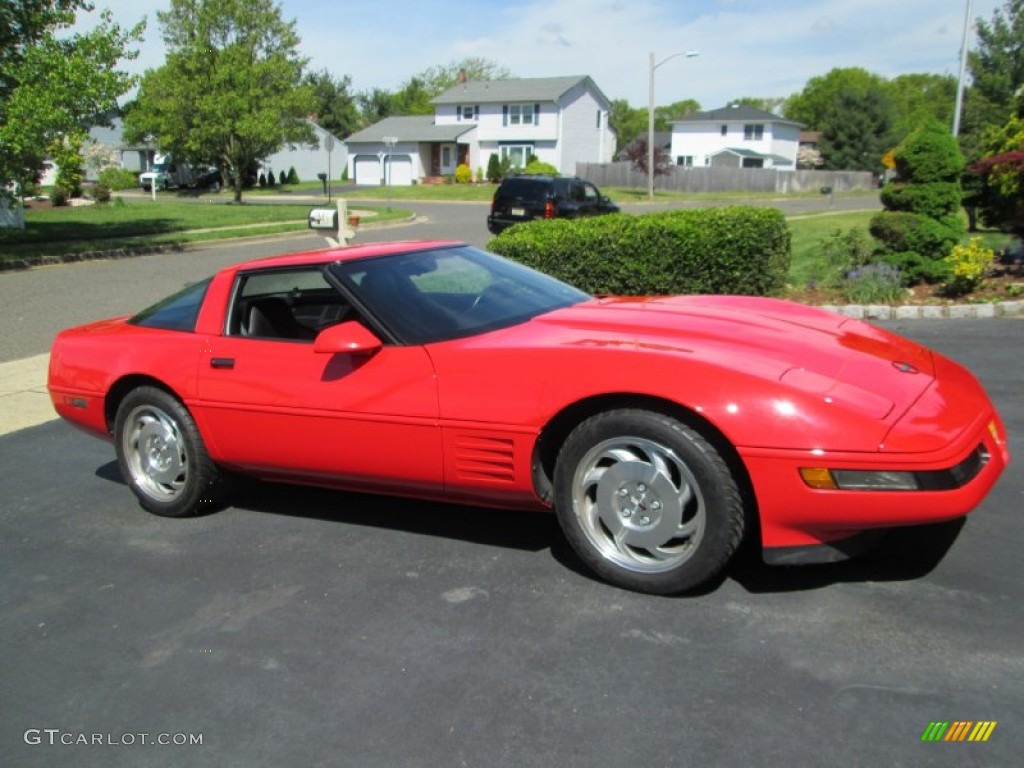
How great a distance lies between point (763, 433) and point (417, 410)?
150cm

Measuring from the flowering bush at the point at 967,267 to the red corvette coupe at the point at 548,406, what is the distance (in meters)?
6.66

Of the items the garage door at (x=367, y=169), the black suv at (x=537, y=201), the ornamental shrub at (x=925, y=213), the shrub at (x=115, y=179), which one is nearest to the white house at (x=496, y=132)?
the garage door at (x=367, y=169)

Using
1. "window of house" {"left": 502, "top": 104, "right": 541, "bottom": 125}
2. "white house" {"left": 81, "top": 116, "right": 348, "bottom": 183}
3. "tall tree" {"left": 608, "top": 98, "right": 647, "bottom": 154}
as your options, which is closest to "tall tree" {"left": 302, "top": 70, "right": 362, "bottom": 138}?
"white house" {"left": 81, "top": 116, "right": 348, "bottom": 183}

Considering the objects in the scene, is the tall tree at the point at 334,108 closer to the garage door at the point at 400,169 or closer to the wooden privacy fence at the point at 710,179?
the garage door at the point at 400,169

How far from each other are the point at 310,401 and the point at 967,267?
8.47m

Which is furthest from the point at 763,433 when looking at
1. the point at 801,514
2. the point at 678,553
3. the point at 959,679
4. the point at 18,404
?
the point at 18,404

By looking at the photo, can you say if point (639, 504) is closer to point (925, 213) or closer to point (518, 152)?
point (925, 213)

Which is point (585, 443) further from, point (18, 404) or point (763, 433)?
point (18, 404)

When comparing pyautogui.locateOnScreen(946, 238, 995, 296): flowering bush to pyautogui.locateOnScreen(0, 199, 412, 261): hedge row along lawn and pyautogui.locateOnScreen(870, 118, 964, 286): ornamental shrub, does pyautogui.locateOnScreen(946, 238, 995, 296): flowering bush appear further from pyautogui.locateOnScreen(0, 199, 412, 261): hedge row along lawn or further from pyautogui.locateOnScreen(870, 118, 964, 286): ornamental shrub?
pyautogui.locateOnScreen(0, 199, 412, 261): hedge row along lawn

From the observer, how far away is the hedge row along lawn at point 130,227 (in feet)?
63.8

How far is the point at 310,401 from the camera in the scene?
418 cm

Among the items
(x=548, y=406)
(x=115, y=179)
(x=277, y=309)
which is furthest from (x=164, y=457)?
(x=115, y=179)

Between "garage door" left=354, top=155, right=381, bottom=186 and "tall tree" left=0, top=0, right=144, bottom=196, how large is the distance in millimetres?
49605

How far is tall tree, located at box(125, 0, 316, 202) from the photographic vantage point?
125ft
